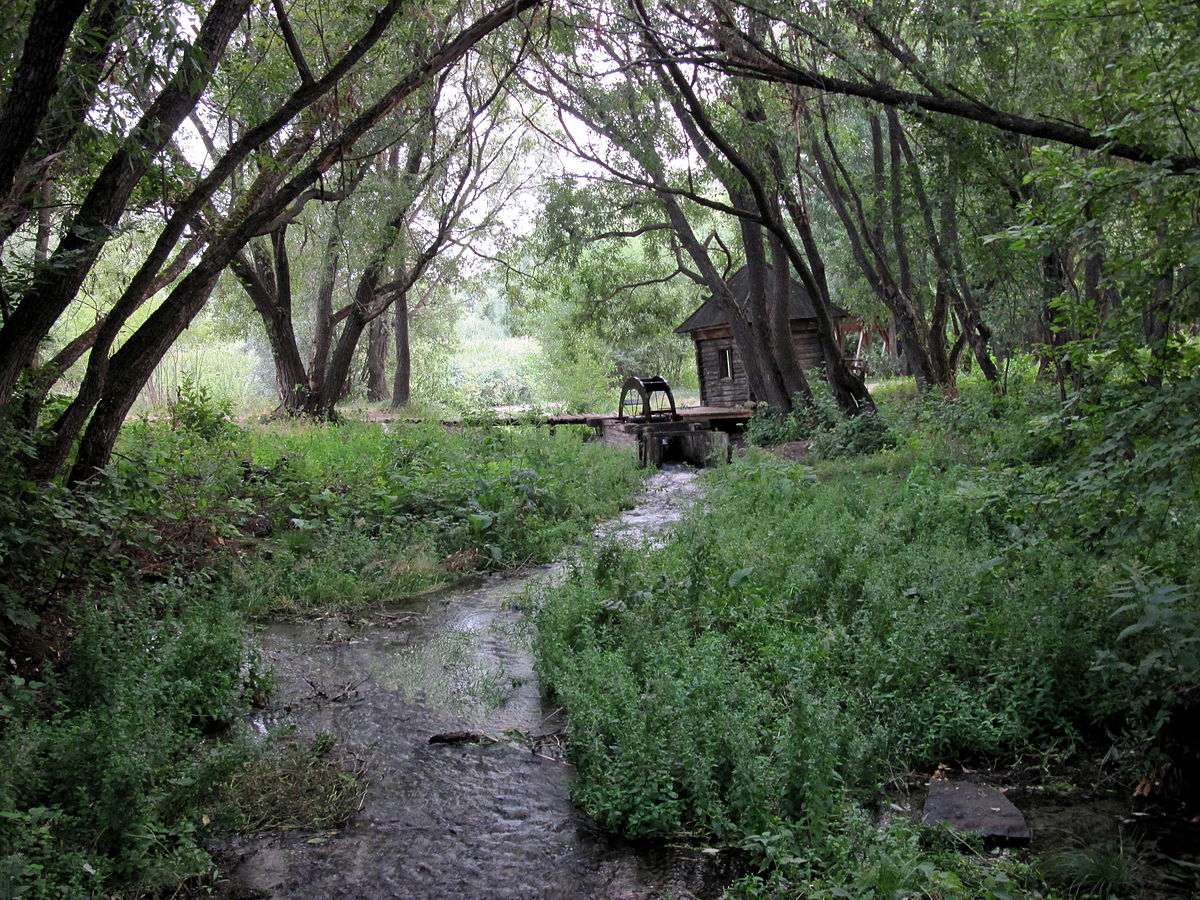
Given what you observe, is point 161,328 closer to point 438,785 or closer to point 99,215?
point 99,215

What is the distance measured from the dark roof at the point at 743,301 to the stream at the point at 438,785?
20.0 metres

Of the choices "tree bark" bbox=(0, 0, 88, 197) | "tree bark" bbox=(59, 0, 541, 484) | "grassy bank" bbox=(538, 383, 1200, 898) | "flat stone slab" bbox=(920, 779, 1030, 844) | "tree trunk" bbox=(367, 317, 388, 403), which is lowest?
"flat stone slab" bbox=(920, 779, 1030, 844)

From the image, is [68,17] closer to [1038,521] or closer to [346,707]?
[346,707]

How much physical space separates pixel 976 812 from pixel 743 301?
78.1ft

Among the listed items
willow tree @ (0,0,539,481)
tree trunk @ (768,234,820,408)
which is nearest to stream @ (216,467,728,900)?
willow tree @ (0,0,539,481)

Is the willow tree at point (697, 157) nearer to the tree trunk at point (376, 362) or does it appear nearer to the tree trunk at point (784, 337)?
the tree trunk at point (784, 337)

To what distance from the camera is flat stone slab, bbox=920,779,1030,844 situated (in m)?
3.58

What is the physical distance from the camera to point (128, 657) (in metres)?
4.63

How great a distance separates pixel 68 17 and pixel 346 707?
3.93m

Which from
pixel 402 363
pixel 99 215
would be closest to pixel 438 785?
pixel 99 215

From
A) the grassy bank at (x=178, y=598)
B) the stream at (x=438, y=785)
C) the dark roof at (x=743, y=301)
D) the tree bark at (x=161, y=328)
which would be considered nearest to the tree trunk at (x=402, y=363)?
the dark roof at (x=743, y=301)

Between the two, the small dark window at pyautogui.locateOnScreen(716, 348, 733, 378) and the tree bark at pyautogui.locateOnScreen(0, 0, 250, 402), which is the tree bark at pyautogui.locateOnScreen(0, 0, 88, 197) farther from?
the small dark window at pyautogui.locateOnScreen(716, 348, 733, 378)

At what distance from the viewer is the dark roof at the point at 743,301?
85.0 ft

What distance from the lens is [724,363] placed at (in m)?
28.5
